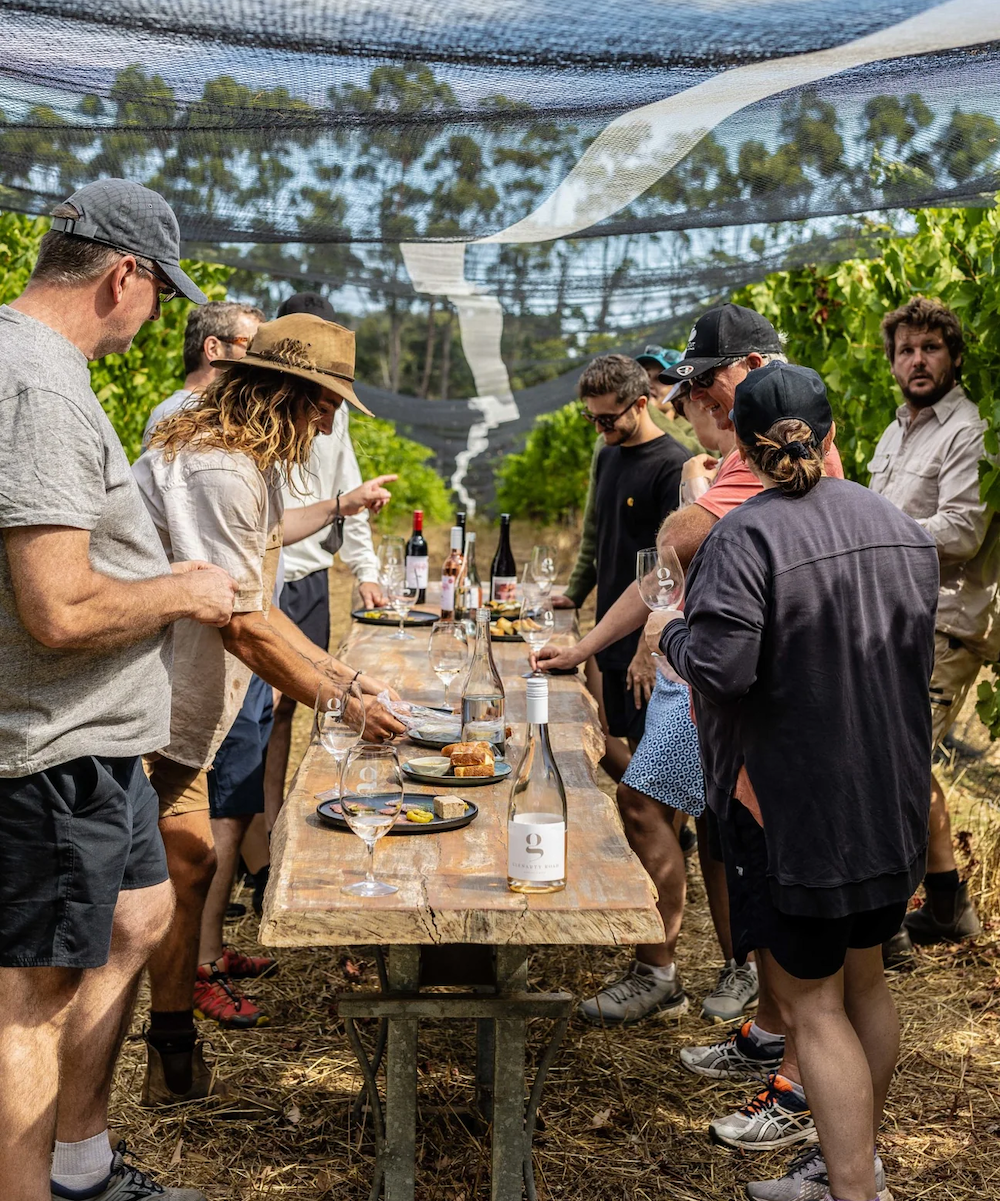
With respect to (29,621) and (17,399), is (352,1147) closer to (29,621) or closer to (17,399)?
(29,621)

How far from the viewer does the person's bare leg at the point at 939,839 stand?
4367 millimetres

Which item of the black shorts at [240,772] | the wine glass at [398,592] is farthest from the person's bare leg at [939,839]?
the black shorts at [240,772]

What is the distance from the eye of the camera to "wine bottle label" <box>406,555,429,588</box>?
514 centimetres

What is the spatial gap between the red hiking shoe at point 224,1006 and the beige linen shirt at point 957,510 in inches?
105

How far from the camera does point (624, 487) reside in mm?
4781

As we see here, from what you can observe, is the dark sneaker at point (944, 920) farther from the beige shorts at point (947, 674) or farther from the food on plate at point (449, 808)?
the food on plate at point (449, 808)

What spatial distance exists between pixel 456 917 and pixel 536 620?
2.27 m

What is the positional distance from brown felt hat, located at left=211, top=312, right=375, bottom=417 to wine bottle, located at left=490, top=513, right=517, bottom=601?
186 cm

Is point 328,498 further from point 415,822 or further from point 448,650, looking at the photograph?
point 415,822

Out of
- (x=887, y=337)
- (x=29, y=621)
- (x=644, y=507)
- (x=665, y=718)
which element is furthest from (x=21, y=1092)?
(x=887, y=337)

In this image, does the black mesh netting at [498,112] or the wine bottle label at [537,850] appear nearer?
the wine bottle label at [537,850]

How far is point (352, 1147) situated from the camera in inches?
121

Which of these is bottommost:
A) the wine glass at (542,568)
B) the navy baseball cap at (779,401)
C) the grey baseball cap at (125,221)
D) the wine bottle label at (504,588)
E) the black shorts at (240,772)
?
the black shorts at (240,772)

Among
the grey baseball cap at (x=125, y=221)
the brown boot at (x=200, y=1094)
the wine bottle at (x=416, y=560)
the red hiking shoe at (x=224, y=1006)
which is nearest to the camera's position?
the grey baseball cap at (x=125, y=221)
